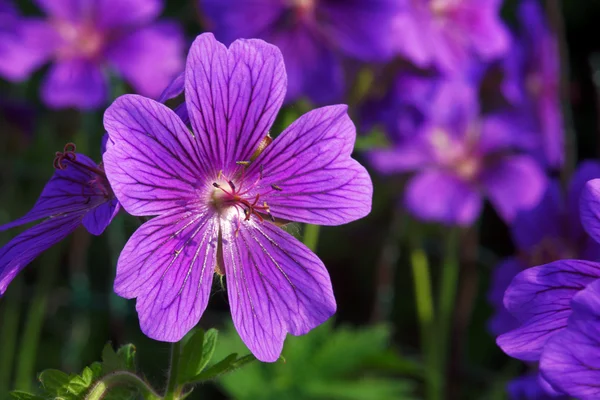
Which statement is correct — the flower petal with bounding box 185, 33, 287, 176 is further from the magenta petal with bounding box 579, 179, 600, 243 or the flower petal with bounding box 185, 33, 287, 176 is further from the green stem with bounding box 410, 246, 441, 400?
the green stem with bounding box 410, 246, 441, 400

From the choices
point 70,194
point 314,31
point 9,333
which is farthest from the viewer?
point 9,333

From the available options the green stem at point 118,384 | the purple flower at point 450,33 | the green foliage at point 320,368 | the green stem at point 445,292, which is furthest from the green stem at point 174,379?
the green stem at point 445,292

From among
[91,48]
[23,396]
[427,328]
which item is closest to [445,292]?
[427,328]

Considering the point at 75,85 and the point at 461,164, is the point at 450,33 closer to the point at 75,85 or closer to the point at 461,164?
the point at 461,164

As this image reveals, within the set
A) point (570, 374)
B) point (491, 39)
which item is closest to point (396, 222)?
point (491, 39)

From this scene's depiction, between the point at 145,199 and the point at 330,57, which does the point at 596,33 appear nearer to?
the point at 330,57

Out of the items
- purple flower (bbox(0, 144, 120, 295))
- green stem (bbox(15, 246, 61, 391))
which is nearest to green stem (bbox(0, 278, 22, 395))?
green stem (bbox(15, 246, 61, 391))
